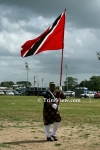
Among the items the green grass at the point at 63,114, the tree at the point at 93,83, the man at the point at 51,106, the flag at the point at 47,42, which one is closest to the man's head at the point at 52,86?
the man at the point at 51,106

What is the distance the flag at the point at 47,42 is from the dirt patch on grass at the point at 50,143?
260 centimetres

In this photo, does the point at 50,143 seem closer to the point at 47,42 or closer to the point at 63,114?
the point at 47,42

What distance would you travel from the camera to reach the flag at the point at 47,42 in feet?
34.5

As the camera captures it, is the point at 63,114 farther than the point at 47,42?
Yes

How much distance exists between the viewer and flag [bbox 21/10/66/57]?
10.5 m

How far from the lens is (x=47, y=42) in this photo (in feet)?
34.6

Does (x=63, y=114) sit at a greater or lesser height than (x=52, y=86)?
lesser

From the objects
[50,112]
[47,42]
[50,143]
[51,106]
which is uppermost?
[47,42]

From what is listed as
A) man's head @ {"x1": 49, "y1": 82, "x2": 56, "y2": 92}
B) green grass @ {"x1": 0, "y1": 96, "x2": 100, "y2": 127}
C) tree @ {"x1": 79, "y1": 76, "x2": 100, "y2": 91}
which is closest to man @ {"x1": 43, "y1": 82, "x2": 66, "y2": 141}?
man's head @ {"x1": 49, "y1": 82, "x2": 56, "y2": 92}

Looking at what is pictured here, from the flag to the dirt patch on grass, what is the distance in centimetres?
260

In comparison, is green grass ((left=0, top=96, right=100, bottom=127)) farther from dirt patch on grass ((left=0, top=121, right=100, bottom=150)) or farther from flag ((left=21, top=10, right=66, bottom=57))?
flag ((left=21, top=10, right=66, bottom=57))

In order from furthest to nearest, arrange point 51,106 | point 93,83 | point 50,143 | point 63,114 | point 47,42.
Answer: point 93,83 → point 63,114 → point 47,42 → point 51,106 → point 50,143

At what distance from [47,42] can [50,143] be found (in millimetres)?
3103

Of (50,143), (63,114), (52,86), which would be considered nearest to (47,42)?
(52,86)
